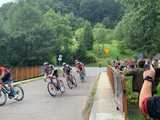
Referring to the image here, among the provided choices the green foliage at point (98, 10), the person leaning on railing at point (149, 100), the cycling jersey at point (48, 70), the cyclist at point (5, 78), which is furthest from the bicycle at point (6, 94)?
the green foliage at point (98, 10)

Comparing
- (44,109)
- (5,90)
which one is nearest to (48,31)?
(5,90)

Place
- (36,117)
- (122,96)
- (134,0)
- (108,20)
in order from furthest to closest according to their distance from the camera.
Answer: (108,20)
(134,0)
(36,117)
(122,96)

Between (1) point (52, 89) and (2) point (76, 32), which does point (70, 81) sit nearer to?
(1) point (52, 89)

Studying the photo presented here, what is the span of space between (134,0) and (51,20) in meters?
98.2

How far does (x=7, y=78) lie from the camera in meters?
20.4

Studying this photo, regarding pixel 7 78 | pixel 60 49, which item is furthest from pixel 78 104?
pixel 60 49

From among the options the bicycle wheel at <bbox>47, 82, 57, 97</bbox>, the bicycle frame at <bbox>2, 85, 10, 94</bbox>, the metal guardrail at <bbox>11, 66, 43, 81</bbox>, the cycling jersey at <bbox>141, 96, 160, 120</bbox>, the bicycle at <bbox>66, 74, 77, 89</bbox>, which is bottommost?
the metal guardrail at <bbox>11, 66, 43, 81</bbox>

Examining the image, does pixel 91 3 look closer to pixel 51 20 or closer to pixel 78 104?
pixel 51 20

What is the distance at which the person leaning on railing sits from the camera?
11.4 ft

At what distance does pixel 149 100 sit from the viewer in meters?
3.54

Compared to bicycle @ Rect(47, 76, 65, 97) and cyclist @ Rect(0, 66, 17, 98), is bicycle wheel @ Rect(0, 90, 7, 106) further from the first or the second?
bicycle @ Rect(47, 76, 65, 97)

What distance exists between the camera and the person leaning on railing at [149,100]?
349cm

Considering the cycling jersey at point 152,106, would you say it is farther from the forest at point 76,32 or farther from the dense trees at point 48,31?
the dense trees at point 48,31

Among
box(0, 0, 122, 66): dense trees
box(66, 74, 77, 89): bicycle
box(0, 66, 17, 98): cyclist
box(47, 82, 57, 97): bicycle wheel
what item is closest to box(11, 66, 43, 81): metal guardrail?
box(66, 74, 77, 89): bicycle
